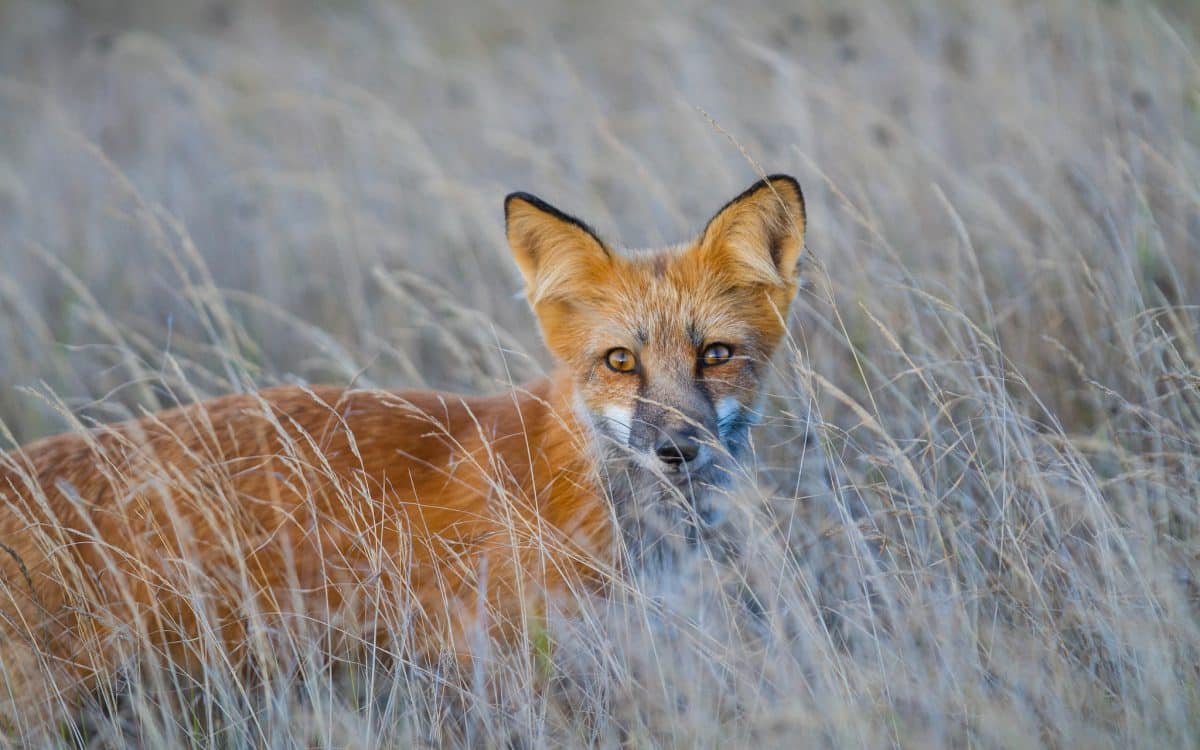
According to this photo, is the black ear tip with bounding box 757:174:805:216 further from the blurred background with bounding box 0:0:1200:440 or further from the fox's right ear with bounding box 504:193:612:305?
the fox's right ear with bounding box 504:193:612:305

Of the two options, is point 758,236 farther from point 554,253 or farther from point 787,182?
point 554,253

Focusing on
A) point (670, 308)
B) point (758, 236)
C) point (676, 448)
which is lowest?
point (676, 448)

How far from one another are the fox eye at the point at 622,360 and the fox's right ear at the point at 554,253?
31 cm

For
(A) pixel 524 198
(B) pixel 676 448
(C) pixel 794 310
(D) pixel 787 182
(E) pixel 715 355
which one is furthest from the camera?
(C) pixel 794 310

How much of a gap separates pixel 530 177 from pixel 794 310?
142 inches

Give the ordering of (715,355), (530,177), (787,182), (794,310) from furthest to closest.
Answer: (530,177), (794,310), (715,355), (787,182)

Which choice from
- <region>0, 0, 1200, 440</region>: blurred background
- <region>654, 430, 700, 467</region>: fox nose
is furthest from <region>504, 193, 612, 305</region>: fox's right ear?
<region>654, 430, 700, 467</region>: fox nose

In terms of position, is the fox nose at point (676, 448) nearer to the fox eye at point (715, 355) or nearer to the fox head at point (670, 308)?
the fox head at point (670, 308)

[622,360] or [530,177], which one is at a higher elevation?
[530,177]

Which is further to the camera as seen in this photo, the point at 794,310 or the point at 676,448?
the point at 794,310

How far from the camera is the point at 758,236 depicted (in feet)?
11.9

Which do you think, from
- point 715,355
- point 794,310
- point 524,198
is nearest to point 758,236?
point 715,355

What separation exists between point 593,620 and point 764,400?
1330 mm

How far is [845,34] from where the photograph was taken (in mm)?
7656
